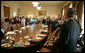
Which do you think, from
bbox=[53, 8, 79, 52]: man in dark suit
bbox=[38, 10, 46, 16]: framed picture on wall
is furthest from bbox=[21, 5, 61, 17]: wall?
bbox=[53, 8, 79, 52]: man in dark suit

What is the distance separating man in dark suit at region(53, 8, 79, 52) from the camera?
140cm

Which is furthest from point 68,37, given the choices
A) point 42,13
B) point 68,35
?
point 42,13

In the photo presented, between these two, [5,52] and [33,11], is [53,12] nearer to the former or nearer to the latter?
[33,11]

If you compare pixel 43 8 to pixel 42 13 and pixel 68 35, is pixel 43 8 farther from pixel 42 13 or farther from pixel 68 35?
pixel 68 35

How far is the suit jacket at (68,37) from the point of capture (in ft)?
4.59

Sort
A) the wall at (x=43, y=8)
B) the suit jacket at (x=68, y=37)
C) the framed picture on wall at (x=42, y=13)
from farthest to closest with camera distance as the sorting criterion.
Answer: the framed picture on wall at (x=42, y=13) < the wall at (x=43, y=8) < the suit jacket at (x=68, y=37)

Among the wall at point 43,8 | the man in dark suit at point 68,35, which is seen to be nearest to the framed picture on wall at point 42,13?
the wall at point 43,8

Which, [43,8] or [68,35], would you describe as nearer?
[68,35]

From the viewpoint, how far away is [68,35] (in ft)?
4.59

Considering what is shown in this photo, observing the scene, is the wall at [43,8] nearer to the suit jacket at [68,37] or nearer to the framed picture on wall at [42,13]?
the framed picture on wall at [42,13]

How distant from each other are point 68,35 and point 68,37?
3cm

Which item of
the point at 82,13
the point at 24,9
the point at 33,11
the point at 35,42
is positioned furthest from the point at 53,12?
the point at 35,42

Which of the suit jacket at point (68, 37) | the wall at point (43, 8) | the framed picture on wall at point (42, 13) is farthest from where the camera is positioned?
the framed picture on wall at point (42, 13)

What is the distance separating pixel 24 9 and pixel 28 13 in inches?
26.5
